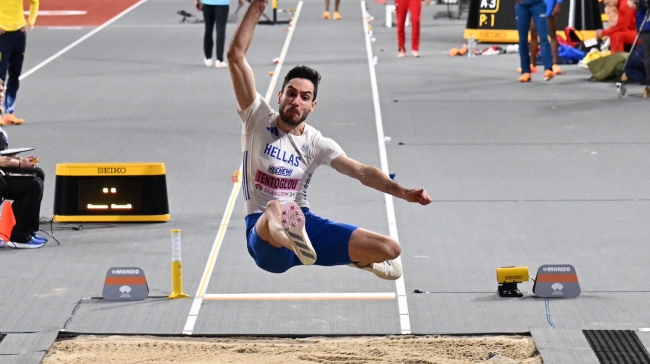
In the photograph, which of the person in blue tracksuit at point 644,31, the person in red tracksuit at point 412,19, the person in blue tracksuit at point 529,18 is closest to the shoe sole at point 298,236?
the person in blue tracksuit at point 644,31

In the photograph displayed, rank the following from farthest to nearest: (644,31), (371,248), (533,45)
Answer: (533,45) < (644,31) < (371,248)

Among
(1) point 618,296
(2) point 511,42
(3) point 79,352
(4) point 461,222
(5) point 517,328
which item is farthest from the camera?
(2) point 511,42

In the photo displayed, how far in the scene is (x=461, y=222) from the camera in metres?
9.93

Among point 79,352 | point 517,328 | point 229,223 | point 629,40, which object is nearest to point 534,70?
point 629,40

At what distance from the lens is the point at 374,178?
6293 mm

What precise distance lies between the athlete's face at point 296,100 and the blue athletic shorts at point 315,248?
2.13 feet

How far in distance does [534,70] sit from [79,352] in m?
12.9

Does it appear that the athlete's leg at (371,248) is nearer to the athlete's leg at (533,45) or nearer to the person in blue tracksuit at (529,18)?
the person in blue tracksuit at (529,18)

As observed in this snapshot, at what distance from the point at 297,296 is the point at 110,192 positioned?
111 inches

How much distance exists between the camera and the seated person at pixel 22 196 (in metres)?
9.04

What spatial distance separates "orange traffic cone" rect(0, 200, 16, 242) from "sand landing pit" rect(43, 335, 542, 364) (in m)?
2.32

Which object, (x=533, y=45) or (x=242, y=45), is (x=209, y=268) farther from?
(x=533, y=45)

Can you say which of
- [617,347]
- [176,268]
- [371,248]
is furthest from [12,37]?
[617,347]

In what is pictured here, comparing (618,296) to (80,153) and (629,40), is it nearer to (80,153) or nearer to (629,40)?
(80,153)
